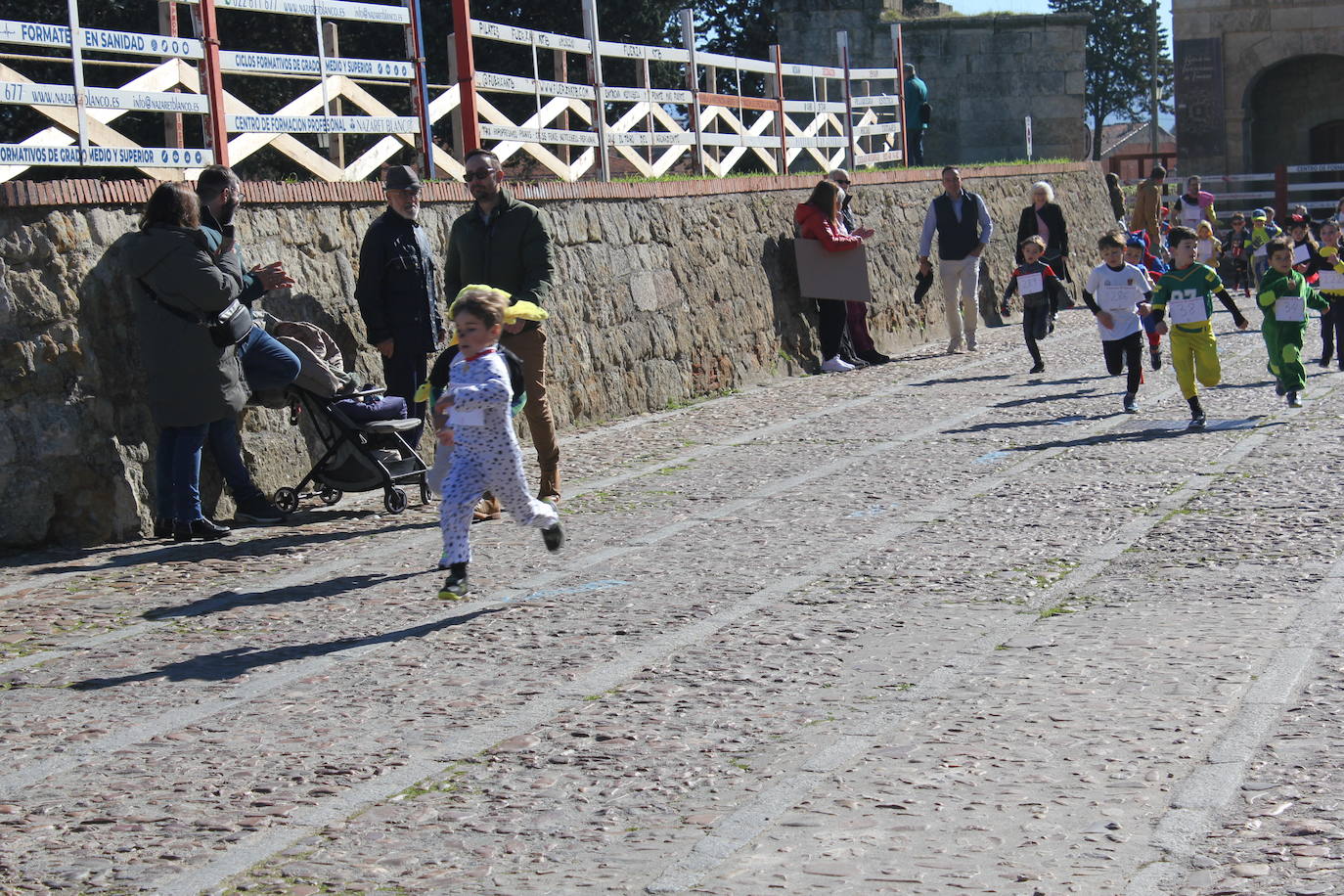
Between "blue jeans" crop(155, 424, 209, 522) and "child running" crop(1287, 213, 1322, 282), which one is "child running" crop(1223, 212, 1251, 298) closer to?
"child running" crop(1287, 213, 1322, 282)

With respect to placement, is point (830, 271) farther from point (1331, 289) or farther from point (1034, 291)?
point (1331, 289)

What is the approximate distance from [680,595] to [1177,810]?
9.87 feet

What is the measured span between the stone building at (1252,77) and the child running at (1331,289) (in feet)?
86.4

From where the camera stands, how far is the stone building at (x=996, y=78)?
32.2 metres

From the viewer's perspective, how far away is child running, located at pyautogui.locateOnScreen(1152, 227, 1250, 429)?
11.5 meters

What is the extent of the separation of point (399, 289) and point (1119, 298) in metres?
5.72

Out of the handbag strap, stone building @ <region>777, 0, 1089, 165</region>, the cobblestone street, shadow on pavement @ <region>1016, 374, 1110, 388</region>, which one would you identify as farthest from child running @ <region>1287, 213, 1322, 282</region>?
stone building @ <region>777, 0, 1089, 165</region>

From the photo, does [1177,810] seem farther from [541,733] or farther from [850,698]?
[541,733]

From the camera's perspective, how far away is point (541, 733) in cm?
517

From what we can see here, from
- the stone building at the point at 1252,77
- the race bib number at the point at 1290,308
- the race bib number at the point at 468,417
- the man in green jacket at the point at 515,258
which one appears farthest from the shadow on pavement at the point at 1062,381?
the stone building at the point at 1252,77

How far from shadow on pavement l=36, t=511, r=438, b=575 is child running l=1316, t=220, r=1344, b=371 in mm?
8665

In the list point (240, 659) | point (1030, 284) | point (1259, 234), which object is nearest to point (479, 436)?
point (240, 659)

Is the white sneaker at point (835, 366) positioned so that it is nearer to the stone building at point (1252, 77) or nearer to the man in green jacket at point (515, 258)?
the man in green jacket at point (515, 258)

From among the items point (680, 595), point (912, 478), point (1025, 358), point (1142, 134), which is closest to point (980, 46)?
point (1025, 358)
